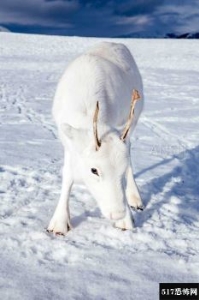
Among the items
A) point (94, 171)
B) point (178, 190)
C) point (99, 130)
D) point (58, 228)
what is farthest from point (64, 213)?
point (178, 190)

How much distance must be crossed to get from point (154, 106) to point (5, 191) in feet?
30.7

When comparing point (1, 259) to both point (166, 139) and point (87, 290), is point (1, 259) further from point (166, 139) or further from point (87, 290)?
point (166, 139)

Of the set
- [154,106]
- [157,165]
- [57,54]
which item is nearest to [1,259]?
[157,165]

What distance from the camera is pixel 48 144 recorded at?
9531 mm

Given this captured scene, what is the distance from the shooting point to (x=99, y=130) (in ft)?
13.7

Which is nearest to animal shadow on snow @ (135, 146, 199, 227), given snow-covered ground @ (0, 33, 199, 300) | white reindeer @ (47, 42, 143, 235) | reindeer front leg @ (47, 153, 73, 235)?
snow-covered ground @ (0, 33, 199, 300)

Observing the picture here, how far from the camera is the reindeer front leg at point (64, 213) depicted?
5.04 m

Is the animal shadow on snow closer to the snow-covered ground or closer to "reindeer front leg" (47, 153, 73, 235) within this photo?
the snow-covered ground

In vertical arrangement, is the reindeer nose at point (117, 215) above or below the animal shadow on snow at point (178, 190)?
above

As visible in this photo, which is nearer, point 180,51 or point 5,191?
point 5,191

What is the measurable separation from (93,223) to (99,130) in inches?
59.8

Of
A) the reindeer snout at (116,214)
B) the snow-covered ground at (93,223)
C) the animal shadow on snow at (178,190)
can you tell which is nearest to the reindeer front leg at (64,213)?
the snow-covered ground at (93,223)

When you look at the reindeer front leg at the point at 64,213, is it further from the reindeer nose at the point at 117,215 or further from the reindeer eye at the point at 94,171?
the reindeer nose at the point at 117,215

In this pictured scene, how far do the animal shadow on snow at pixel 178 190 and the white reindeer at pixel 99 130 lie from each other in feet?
1.03
